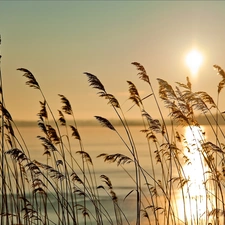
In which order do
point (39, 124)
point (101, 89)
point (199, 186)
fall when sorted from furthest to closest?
1. point (199, 186)
2. point (39, 124)
3. point (101, 89)

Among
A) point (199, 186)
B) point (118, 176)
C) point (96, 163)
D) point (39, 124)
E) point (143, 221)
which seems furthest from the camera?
point (96, 163)

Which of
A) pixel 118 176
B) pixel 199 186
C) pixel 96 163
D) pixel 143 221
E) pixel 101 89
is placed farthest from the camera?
pixel 96 163

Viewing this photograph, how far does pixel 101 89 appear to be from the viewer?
4.72m

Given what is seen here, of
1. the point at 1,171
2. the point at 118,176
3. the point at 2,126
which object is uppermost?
the point at 118,176

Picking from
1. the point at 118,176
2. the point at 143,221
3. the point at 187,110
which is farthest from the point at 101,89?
the point at 118,176

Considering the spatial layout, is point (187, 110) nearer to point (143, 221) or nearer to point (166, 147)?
point (166, 147)

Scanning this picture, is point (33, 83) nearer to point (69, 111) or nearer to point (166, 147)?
point (69, 111)

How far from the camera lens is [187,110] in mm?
5395

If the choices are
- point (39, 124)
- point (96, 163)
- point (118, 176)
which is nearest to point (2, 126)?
point (39, 124)

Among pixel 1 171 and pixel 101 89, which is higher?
pixel 101 89

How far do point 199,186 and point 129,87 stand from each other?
1637 mm

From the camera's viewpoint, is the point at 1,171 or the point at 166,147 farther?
the point at 166,147

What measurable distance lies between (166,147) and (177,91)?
1.93 feet

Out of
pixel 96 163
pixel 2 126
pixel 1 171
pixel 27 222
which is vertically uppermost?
pixel 96 163
